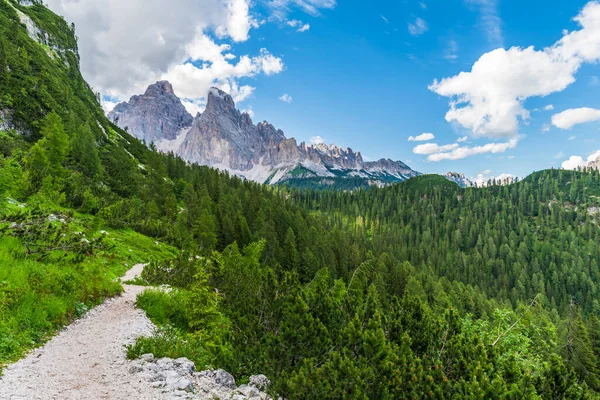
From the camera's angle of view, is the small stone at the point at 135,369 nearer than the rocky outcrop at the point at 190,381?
No

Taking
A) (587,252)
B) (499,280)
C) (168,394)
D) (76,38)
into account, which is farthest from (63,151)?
(587,252)

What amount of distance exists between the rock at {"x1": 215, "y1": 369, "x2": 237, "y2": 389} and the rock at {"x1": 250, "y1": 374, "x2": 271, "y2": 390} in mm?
569

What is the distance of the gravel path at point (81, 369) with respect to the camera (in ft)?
22.2

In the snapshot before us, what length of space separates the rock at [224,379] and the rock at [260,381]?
22.4 inches

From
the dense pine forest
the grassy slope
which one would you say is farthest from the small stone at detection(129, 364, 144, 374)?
the grassy slope

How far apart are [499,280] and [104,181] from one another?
176 m

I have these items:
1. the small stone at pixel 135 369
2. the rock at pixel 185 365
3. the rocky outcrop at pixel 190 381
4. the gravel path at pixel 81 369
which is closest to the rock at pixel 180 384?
the rocky outcrop at pixel 190 381

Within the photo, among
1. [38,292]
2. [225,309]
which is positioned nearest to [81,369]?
[38,292]

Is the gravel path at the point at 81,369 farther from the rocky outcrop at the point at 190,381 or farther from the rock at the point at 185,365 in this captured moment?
the rock at the point at 185,365

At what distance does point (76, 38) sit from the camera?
113562 mm

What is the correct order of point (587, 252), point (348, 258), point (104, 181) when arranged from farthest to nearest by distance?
1. point (587, 252)
2. point (348, 258)
3. point (104, 181)

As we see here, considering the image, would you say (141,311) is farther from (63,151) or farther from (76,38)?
(76,38)

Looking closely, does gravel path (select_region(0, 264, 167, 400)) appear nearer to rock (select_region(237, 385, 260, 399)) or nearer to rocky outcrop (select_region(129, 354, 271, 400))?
rocky outcrop (select_region(129, 354, 271, 400))

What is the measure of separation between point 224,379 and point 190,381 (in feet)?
4.42
